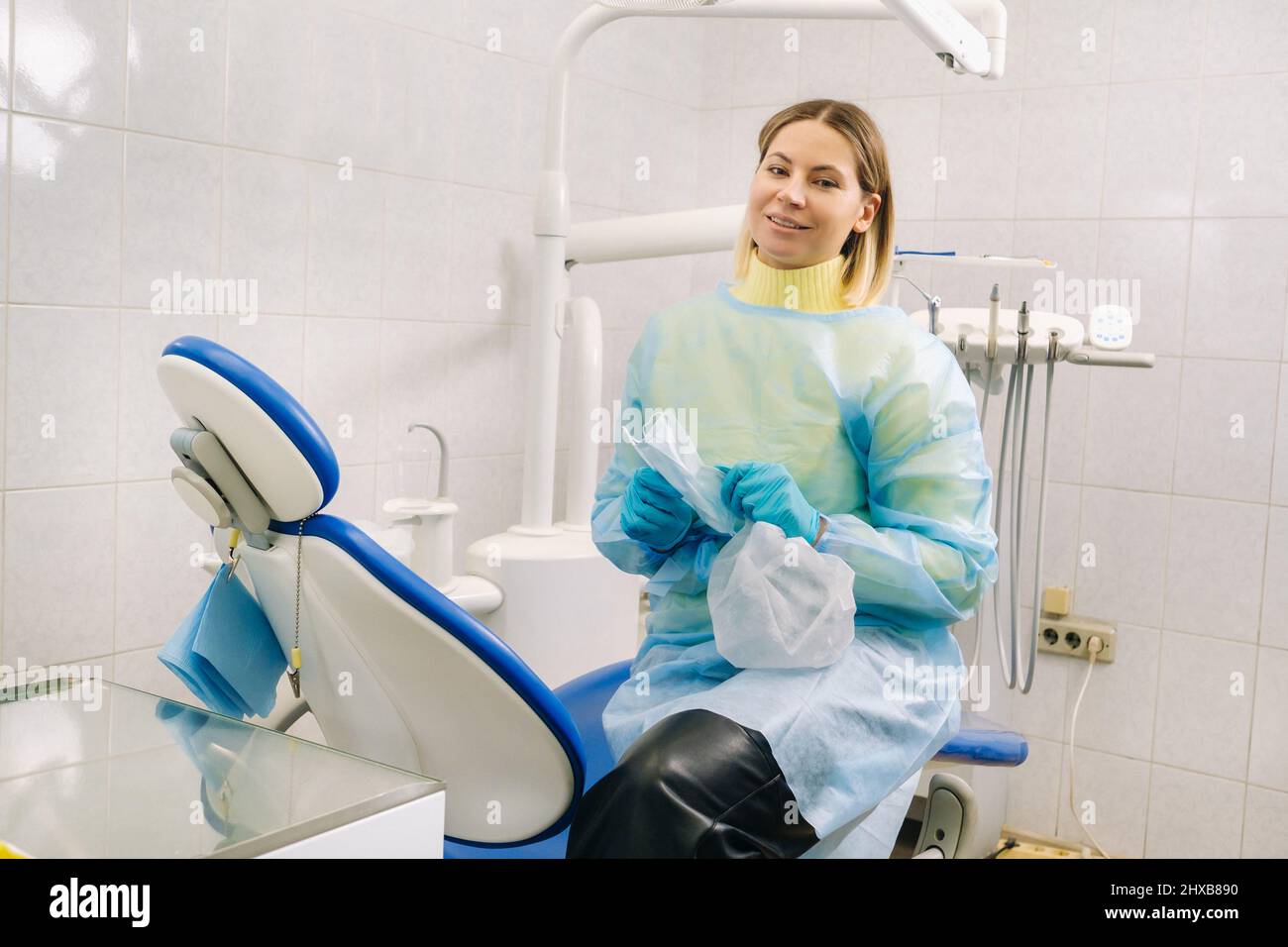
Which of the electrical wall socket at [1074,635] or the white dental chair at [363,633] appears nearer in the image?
the white dental chair at [363,633]

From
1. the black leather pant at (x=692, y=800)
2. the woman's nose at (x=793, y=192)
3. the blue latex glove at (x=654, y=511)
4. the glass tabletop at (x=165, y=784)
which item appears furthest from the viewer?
the woman's nose at (x=793, y=192)

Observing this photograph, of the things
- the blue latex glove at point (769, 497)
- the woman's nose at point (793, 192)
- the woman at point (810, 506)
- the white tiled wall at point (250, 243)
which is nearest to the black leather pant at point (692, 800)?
the woman at point (810, 506)

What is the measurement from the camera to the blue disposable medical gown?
1596mm

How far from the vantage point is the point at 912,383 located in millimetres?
1698

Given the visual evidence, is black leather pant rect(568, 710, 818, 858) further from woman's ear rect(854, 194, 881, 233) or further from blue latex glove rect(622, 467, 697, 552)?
woman's ear rect(854, 194, 881, 233)

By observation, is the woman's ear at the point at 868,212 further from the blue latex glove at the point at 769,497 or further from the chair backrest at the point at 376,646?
the chair backrest at the point at 376,646

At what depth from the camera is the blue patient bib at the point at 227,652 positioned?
55.1 inches

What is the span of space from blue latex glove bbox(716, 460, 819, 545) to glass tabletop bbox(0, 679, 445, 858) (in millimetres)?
644

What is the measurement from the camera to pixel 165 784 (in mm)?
1108

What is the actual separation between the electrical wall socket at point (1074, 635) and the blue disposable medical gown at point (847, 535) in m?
1.41

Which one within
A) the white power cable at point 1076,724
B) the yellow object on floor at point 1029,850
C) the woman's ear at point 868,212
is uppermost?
the woman's ear at point 868,212
